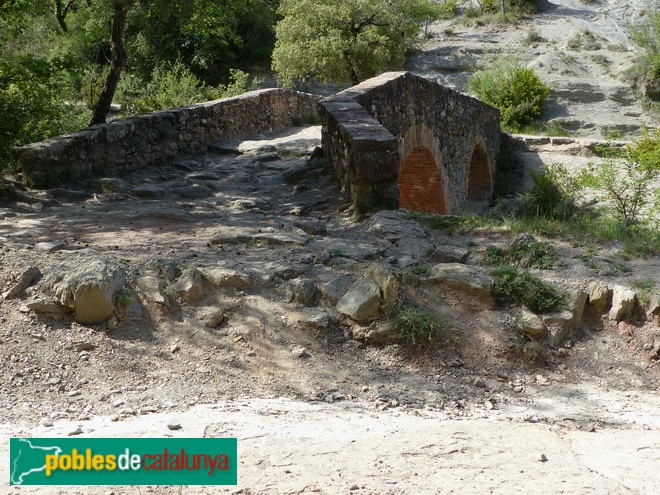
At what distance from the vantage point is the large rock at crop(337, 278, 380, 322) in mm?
4730

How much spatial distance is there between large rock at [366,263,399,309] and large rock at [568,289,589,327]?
1.27 metres

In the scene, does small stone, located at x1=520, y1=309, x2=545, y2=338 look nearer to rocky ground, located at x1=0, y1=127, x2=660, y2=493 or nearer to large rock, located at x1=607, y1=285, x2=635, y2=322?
rocky ground, located at x1=0, y1=127, x2=660, y2=493

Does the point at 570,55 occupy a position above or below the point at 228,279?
above

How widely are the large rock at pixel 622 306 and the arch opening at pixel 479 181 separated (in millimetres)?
10866

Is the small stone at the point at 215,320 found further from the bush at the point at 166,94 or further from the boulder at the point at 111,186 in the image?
the bush at the point at 166,94

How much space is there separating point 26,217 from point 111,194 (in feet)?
4.30

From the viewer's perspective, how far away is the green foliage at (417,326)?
4.61 m

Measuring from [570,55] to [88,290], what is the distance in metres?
23.7

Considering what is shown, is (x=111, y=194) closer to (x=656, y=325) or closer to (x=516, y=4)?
(x=656, y=325)

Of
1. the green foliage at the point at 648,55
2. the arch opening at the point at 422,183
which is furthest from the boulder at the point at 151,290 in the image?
the green foliage at the point at 648,55

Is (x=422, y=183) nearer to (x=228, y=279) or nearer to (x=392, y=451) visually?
(x=228, y=279)

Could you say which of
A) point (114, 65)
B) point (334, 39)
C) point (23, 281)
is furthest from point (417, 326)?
point (334, 39)

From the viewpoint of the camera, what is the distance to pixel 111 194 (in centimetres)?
790

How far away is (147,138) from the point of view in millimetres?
9828
